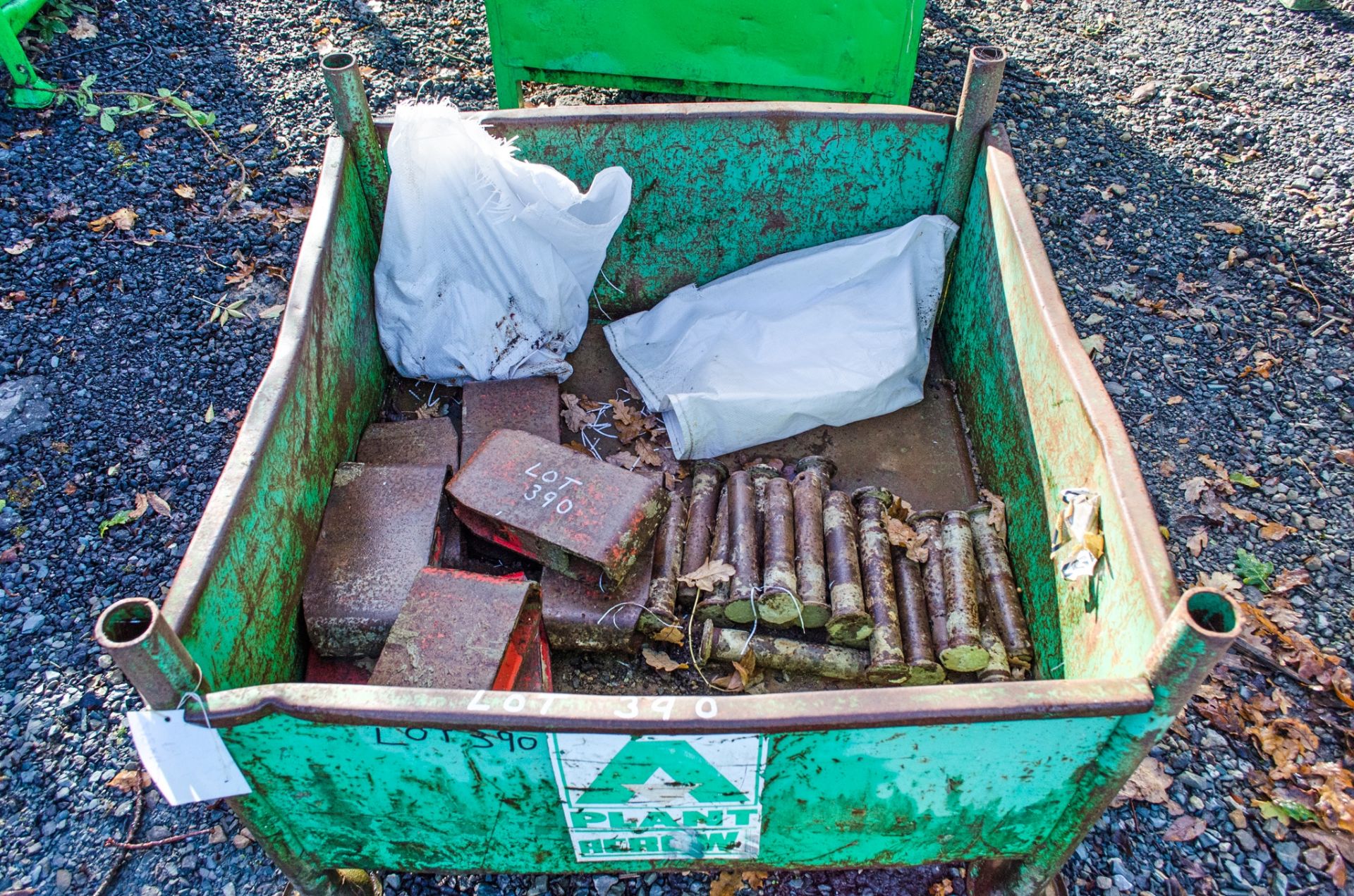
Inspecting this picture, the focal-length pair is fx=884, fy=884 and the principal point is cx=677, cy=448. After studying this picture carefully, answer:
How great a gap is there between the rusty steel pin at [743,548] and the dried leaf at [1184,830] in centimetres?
162

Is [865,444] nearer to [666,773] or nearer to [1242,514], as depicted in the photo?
[1242,514]

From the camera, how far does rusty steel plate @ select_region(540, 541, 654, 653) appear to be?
310 centimetres

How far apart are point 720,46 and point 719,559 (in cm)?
321

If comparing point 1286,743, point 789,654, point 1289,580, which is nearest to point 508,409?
point 789,654

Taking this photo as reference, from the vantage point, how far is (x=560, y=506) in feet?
10.3

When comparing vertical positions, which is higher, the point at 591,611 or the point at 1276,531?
the point at 591,611

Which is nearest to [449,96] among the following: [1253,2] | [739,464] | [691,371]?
[691,371]

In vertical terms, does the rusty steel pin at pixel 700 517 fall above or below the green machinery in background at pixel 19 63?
below

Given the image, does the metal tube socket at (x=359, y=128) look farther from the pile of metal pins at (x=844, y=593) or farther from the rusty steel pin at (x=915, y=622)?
the rusty steel pin at (x=915, y=622)

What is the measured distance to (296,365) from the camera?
2811 mm

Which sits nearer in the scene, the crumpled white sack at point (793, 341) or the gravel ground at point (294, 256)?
the gravel ground at point (294, 256)

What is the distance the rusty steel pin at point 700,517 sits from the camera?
3.36m

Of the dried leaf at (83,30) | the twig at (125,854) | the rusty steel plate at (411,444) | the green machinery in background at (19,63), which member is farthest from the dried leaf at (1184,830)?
the dried leaf at (83,30)

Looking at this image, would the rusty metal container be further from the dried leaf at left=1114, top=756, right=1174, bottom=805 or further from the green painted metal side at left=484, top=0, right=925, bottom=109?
the green painted metal side at left=484, top=0, right=925, bottom=109
